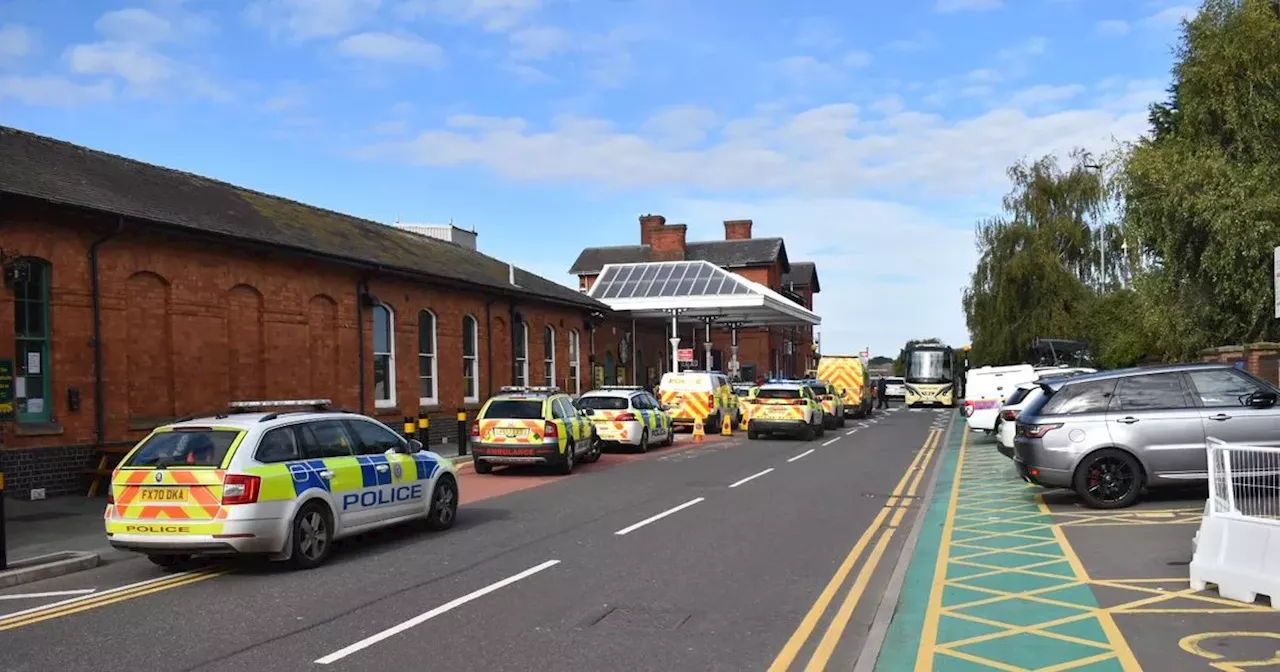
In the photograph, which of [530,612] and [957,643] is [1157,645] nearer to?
[957,643]

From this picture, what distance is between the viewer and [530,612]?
748 centimetres

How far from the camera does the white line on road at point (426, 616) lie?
636 cm

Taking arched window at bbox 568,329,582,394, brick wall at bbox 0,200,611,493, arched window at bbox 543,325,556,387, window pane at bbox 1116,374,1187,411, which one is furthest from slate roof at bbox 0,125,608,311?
window pane at bbox 1116,374,1187,411

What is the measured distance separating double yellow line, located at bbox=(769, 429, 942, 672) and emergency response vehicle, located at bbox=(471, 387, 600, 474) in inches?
245

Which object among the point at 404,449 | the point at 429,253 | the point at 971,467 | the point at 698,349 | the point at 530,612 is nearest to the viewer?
the point at 530,612

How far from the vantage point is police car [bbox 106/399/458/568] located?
893 centimetres

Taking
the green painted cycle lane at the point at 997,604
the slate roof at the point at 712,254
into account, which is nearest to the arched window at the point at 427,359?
the green painted cycle lane at the point at 997,604

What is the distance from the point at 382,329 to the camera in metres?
24.7

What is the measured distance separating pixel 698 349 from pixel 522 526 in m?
43.4

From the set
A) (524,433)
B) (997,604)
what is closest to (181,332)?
(524,433)

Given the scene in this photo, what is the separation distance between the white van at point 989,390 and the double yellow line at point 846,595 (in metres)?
9.04

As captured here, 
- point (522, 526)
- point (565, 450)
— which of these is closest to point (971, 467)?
point (565, 450)

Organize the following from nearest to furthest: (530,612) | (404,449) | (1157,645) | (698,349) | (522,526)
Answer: (1157,645) < (530,612) < (404,449) < (522,526) < (698,349)

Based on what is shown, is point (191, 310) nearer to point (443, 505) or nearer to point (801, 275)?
point (443, 505)
